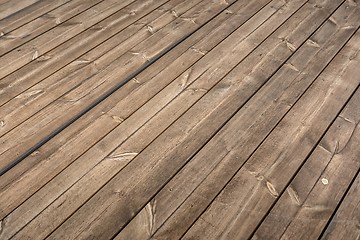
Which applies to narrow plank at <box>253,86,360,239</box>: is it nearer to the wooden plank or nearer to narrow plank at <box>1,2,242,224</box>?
narrow plank at <box>1,2,242,224</box>

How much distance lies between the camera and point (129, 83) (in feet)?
7.36

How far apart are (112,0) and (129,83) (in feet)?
3.56

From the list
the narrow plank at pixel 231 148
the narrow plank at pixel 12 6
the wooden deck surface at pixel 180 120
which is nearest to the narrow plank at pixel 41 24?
the wooden deck surface at pixel 180 120

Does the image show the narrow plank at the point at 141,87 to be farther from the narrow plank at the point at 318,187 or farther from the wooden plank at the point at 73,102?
the narrow plank at the point at 318,187

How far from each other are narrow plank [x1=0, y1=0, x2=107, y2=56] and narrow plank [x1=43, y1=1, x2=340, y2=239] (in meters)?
1.40

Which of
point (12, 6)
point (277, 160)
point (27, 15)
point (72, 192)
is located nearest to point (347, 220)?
point (277, 160)

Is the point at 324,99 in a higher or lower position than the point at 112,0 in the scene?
lower

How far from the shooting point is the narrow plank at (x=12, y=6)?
286 centimetres

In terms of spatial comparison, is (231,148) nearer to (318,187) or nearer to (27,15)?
(318,187)

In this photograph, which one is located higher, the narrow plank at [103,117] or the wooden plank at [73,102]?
the wooden plank at [73,102]

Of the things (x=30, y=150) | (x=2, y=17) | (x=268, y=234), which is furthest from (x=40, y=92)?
(x=268, y=234)

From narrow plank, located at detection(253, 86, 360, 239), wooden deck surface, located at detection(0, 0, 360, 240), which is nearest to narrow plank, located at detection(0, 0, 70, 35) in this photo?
wooden deck surface, located at detection(0, 0, 360, 240)

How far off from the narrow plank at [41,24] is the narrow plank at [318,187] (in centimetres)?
209

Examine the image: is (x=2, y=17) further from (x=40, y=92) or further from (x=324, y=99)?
(x=324, y=99)
